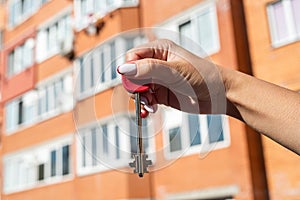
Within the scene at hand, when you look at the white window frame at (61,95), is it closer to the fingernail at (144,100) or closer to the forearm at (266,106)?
the fingernail at (144,100)

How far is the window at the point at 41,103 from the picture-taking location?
11.1 m

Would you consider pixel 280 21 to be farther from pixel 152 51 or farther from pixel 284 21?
pixel 152 51

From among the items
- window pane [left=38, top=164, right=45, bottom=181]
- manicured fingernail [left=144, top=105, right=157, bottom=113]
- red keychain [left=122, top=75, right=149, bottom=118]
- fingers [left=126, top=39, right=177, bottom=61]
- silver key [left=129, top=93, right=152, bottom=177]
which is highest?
window pane [left=38, top=164, right=45, bottom=181]

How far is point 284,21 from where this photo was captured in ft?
24.4

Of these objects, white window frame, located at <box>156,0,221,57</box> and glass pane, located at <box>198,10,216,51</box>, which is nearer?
white window frame, located at <box>156,0,221,57</box>

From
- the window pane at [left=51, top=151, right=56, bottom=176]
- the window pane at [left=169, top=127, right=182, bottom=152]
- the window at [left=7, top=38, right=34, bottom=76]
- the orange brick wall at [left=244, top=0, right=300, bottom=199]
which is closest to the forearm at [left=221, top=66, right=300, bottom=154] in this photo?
the window pane at [left=169, top=127, right=182, bottom=152]

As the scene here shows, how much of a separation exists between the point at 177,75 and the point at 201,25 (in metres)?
7.44

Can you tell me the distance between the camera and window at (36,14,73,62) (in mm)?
11402

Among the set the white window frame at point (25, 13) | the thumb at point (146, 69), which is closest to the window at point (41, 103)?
the white window frame at point (25, 13)

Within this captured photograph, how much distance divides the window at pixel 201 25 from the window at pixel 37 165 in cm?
359

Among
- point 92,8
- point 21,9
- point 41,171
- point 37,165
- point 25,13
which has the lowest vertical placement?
point 41,171

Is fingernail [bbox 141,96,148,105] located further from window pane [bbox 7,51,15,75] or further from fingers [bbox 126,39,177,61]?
window pane [bbox 7,51,15,75]

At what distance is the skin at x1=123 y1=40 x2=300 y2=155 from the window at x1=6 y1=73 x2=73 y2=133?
→ 31.8ft

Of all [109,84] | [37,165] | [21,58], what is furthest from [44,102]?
[109,84]
